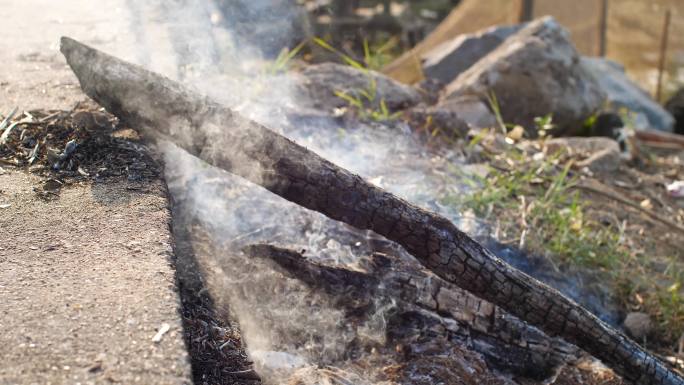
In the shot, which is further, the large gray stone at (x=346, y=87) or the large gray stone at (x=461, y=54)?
the large gray stone at (x=461, y=54)

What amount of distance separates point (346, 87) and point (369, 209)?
2.64 metres

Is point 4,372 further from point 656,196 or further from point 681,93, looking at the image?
point 681,93

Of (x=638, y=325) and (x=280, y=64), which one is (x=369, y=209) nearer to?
(x=638, y=325)

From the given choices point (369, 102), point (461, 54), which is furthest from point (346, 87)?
point (461, 54)

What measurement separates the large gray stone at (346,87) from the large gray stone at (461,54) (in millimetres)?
1673

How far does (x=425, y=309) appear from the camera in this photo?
2902 millimetres

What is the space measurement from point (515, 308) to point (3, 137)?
215 centimetres

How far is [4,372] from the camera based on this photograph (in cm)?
170

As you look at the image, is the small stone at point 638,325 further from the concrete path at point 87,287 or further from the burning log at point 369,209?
the concrete path at point 87,287

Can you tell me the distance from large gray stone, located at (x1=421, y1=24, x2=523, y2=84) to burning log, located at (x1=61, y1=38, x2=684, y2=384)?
171 inches

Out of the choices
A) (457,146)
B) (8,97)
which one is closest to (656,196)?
(457,146)

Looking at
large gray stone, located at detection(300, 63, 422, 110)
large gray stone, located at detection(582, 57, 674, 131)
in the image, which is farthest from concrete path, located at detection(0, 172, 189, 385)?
large gray stone, located at detection(582, 57, 674, 131)

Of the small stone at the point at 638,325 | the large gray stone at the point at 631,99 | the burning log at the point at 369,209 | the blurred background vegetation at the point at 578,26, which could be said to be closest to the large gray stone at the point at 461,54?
the blurred background vegetation at the point at 578,26

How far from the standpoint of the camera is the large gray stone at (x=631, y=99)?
302 inches
